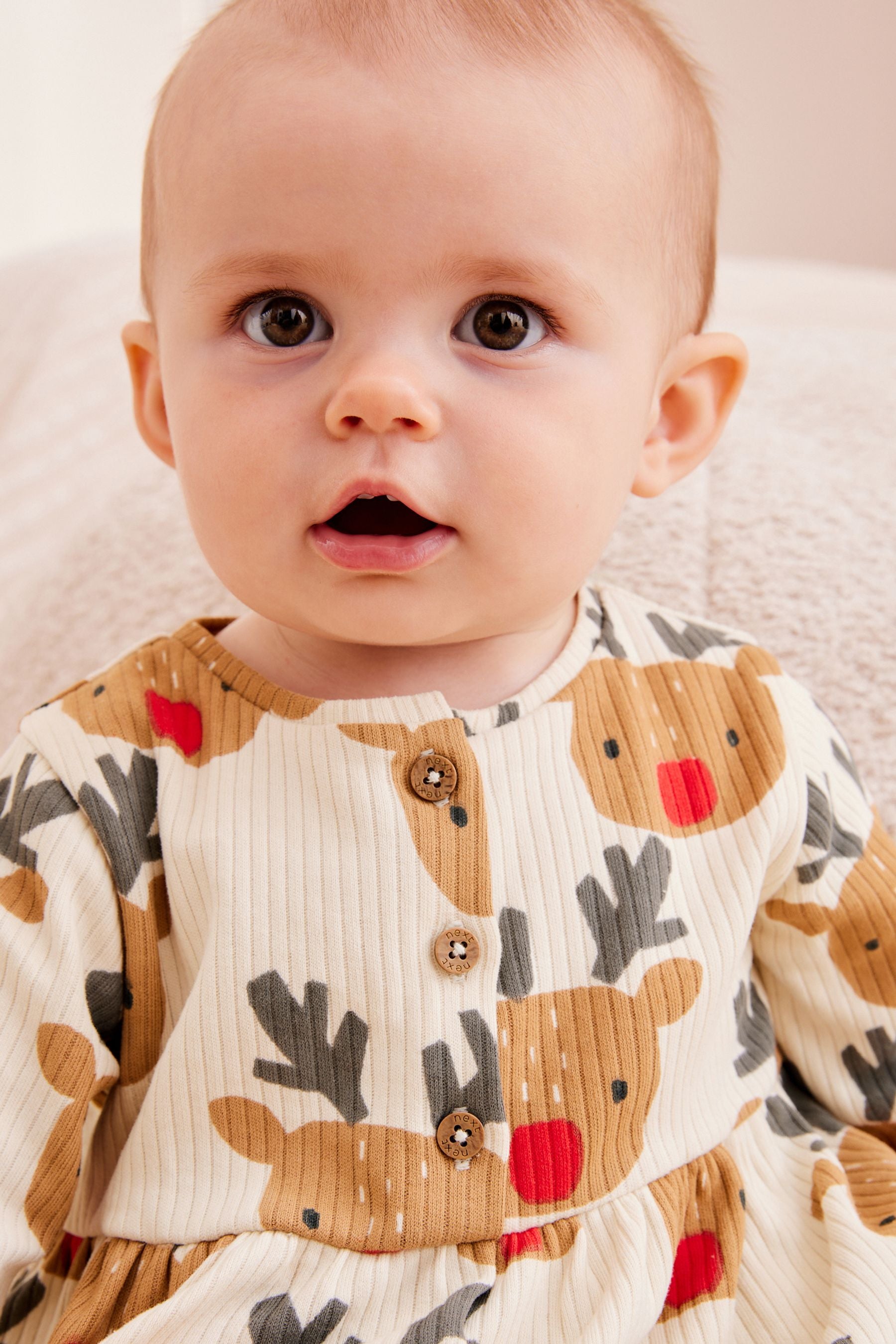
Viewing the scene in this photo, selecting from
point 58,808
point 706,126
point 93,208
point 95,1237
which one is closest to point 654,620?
point 706,126

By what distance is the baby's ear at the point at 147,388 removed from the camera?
830 millimetres

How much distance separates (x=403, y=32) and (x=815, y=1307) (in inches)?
29.7

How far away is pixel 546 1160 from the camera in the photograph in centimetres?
74

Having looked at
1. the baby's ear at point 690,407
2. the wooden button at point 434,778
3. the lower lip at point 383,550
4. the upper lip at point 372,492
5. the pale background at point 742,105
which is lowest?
the wooden button at point 434,778

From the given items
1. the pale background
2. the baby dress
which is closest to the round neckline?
the baby dress

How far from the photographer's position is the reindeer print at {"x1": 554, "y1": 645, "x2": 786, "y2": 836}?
2.63 feet

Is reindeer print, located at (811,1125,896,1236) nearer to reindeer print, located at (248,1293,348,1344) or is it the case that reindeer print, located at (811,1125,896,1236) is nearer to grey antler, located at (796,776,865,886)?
grey antler, located at (796,776,865,886)

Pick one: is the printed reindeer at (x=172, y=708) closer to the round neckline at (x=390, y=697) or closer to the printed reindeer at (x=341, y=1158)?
the round neckline at (x=390, y=697)

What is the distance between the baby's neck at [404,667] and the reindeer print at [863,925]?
0.25 meters

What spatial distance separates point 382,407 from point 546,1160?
0.45m

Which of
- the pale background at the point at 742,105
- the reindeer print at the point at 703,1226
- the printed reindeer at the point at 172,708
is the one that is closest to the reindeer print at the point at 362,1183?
the reindeer print at the point at 703,1226

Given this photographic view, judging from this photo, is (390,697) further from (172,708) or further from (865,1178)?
(865,1178)

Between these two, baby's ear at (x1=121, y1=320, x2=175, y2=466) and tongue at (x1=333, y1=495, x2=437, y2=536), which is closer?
tongue at (x1=333, y1=495, x2=437, y2=536)

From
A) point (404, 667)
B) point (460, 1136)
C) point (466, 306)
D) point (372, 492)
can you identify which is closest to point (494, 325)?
point (466, 306)
